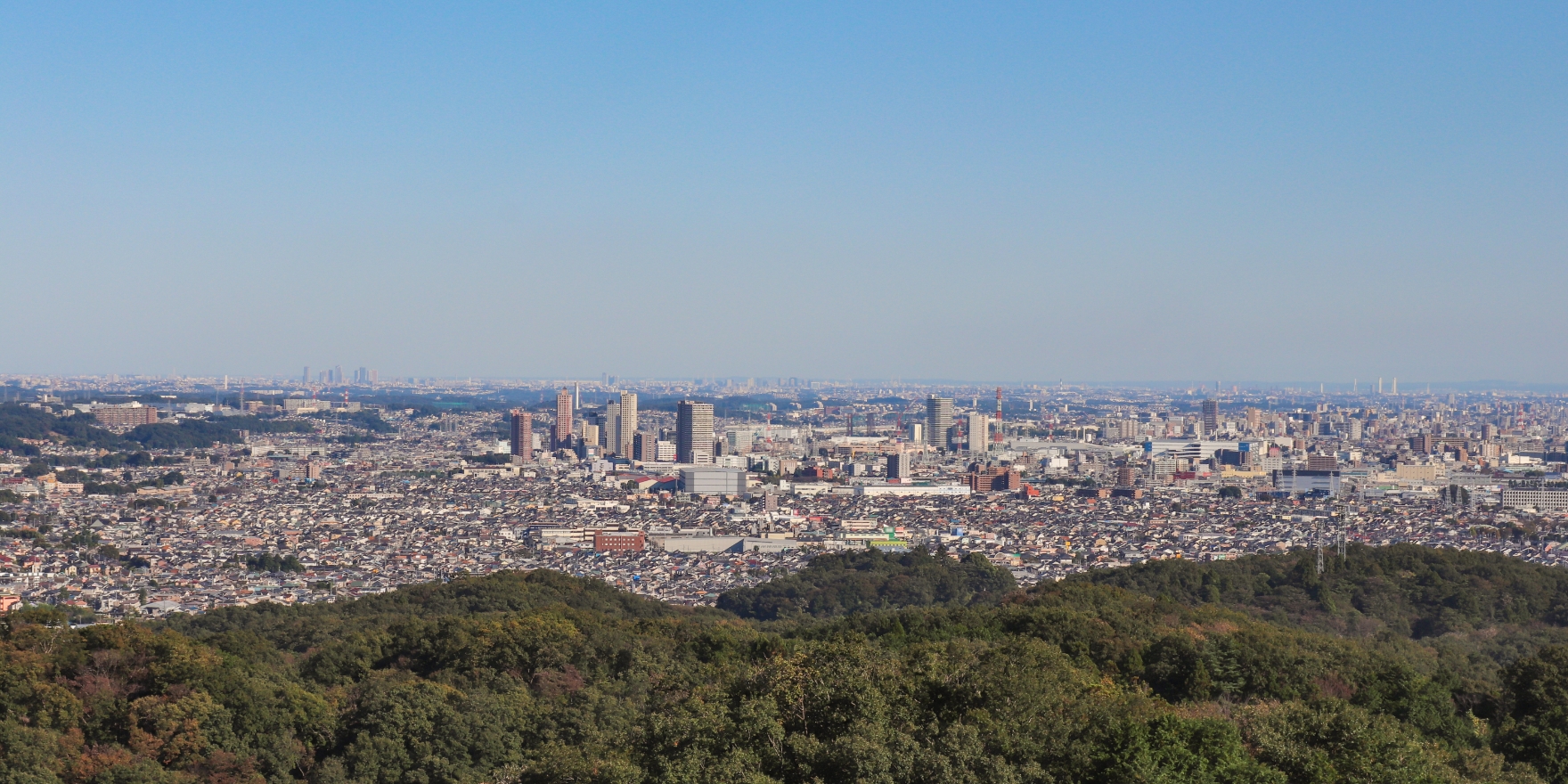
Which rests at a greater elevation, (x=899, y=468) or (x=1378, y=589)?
(x=1378, y=589)

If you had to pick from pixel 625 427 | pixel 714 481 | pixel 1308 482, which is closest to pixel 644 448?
pixel 625 427

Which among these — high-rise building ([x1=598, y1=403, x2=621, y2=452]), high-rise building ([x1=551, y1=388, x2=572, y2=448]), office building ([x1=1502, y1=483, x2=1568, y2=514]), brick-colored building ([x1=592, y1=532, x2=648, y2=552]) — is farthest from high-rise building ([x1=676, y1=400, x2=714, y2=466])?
office building ([x1=1502, y1=483, x2=1568, y2=514])

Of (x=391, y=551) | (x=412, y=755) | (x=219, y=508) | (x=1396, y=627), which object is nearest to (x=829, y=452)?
(x=219, y=508)

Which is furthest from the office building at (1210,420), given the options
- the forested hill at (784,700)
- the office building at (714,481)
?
the forested hill at (784,700)

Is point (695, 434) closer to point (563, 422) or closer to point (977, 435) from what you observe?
point (563, 422)

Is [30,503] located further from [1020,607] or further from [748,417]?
[748,417]

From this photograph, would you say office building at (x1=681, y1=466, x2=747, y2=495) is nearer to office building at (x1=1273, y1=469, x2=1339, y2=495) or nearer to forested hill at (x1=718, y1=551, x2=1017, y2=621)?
office building at (x1=1273, y1=469, x2=1339, y2=495)
